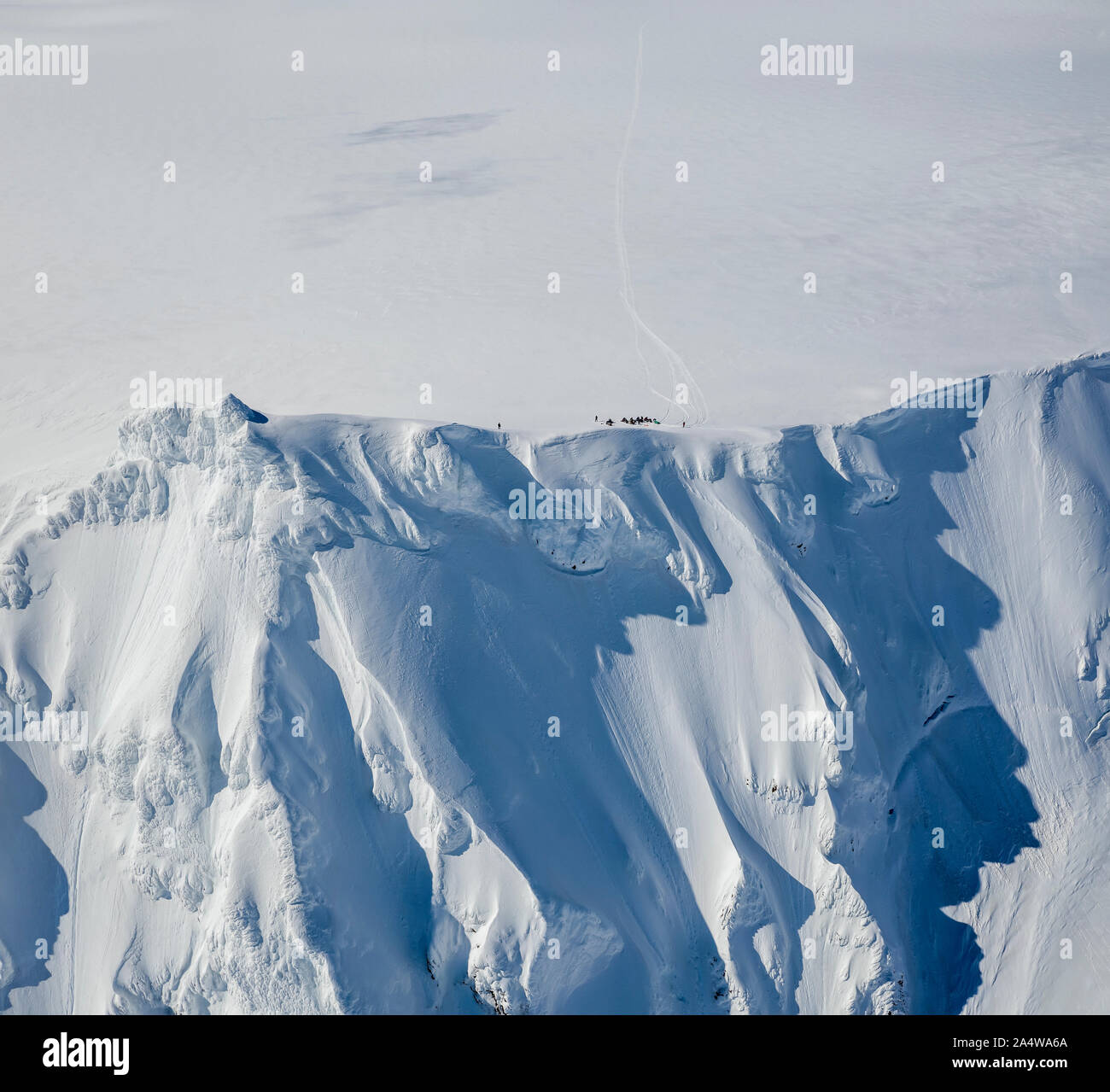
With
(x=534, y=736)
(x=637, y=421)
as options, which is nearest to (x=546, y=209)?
(x=637, y=421)

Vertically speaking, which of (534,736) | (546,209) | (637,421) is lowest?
(534,736)

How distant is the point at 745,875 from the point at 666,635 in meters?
6.38

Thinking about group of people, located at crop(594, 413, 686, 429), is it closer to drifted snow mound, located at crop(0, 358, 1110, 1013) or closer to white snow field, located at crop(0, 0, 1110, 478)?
white snow field, located at crop(0, 0, 1110, 478)

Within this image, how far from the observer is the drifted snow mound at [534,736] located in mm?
26750

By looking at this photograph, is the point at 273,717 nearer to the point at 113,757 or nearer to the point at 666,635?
the point at 113,757

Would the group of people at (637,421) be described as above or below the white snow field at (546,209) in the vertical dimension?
below

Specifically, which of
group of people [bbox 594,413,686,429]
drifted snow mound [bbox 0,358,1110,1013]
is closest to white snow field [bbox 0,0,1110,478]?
group of people [bbox 594,413,686,429]

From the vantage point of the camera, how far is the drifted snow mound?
2675 centimetres

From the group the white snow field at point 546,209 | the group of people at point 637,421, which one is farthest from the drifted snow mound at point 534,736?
the white snow field at point 546,209

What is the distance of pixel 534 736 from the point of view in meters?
28.2

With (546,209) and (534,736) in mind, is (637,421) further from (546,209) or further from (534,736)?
(546,209)

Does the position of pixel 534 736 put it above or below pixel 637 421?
below

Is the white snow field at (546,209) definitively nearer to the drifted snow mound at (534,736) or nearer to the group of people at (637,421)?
the group of people at (637,421)

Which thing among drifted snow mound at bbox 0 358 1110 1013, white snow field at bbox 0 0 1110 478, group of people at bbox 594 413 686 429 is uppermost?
white snow field at bbox 0 0 1110 478
